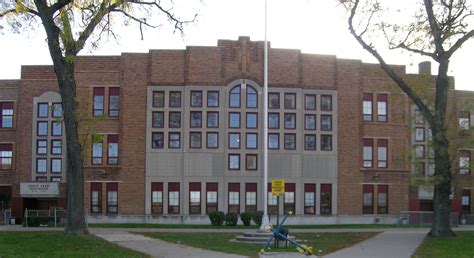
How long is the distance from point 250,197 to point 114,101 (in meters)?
12.6

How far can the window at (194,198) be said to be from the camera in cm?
4631

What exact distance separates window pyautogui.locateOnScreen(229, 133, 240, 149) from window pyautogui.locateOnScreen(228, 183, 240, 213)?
2827 mm

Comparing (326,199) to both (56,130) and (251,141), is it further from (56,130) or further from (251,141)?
(56,130)

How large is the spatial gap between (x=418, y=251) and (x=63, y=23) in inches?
643

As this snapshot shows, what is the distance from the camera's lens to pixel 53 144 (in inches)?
1897

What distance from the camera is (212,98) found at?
4716 cm

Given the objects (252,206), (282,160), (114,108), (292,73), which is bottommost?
(252,206)

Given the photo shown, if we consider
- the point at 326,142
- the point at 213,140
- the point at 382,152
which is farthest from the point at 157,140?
the point at 382,152

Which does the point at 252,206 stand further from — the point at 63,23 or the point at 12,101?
the point at 63,23

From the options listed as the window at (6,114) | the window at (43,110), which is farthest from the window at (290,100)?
the window at (6,114)

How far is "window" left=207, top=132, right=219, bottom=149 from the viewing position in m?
46.7

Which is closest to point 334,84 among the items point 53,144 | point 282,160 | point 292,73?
point 292,73

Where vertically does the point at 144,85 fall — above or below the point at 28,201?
above

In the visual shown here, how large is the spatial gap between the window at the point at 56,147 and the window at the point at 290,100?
57.6ft
